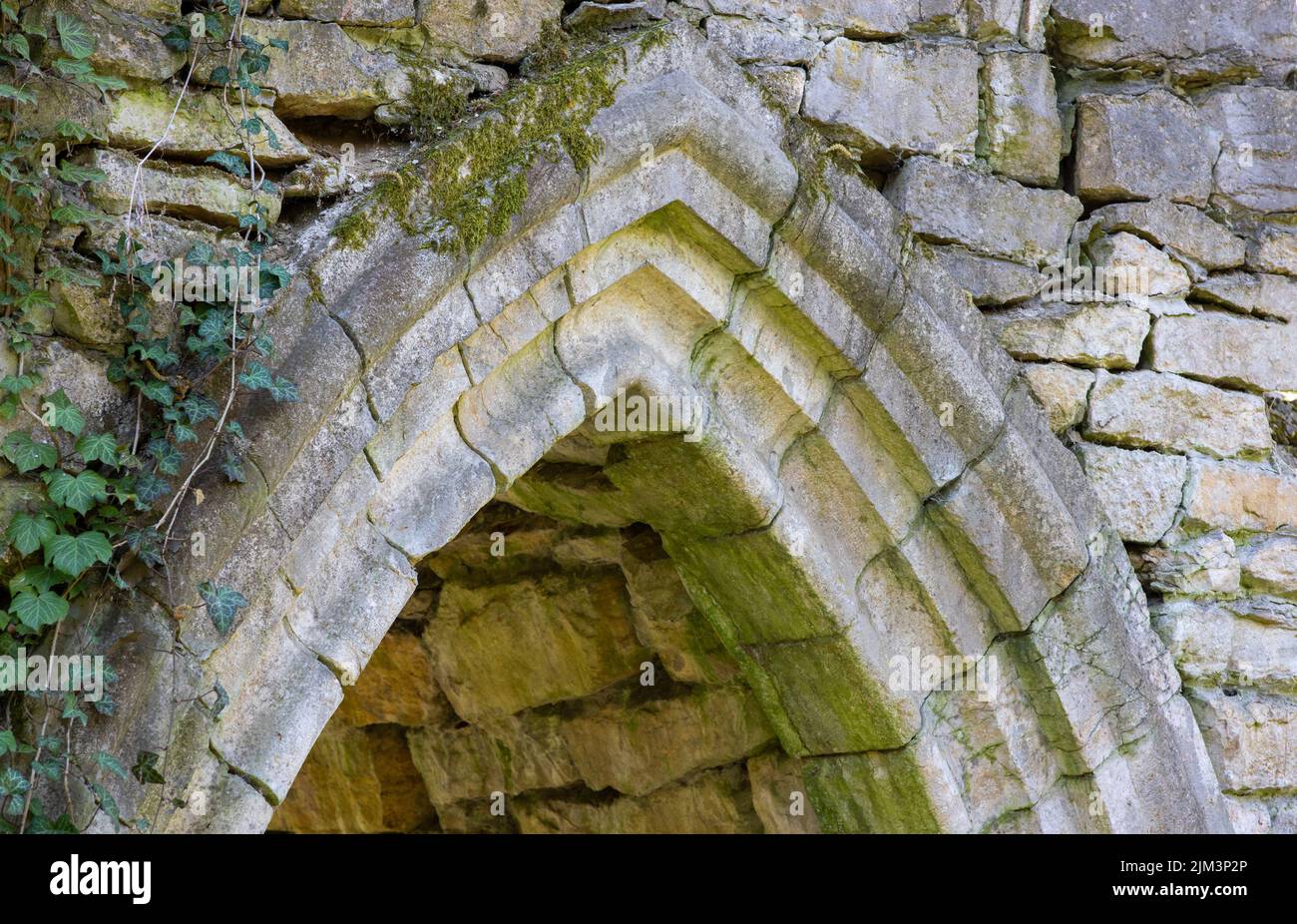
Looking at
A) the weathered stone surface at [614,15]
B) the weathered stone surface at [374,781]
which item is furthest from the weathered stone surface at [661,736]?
the weathered stone surface at [614,15]

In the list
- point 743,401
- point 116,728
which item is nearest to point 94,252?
point 116,728

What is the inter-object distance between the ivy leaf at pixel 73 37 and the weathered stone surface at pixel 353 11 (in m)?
0.39

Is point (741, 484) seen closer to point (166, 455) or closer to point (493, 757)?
point (166, 455)

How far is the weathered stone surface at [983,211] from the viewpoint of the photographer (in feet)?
11.6

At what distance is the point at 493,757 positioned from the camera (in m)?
4.55

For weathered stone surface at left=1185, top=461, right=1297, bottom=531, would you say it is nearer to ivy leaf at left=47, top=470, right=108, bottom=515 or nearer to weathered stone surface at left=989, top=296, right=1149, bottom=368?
weathered stone surface at left=989, top=296, right=1149, bottom=368

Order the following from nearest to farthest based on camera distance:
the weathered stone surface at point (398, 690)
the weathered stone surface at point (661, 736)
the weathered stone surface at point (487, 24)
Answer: the weathered stone surface at point (487, 24) < the weathered stone surface at point (661, 736) < the weathered stone surface at point (398, 690)

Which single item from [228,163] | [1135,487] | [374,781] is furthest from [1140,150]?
[374,781]

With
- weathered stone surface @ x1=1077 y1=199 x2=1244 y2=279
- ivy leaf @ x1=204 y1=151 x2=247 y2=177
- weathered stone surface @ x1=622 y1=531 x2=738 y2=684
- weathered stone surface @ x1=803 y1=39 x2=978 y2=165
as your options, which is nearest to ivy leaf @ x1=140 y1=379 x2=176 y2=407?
ivy leaf @ x1=204 y1=151 x2=247 y2=177

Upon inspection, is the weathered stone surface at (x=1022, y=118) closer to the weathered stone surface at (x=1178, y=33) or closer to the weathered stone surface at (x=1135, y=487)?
the weathered stone surface at (x=1178, y=33)

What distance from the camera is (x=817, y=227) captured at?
3172 millimetres

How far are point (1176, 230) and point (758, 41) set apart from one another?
A: 1.20 meters
